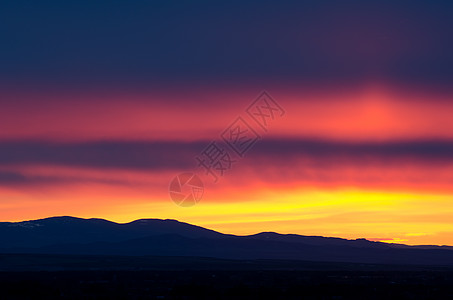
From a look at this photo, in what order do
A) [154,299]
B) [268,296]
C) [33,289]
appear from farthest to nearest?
[33,289] → [268,296] → [154,299]

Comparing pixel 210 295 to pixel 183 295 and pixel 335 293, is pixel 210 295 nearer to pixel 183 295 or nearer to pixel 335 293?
pixel 183 295

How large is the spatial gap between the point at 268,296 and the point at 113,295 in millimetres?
15384

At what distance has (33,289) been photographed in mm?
78938

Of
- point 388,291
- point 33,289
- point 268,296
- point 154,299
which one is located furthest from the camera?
point 388,291

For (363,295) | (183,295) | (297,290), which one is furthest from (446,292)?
(183,295)

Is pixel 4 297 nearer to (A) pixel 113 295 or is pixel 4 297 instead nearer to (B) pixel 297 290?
(A) pixel 113 295

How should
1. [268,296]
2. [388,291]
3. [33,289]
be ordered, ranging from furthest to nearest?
[388,291] < [33,289] < [268,296]

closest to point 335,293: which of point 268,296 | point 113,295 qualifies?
point 268,296

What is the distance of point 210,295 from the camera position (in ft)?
248

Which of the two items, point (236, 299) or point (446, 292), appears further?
point (446, 292)

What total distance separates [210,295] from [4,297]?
20.1 meters

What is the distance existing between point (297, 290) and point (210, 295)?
36.4 ft

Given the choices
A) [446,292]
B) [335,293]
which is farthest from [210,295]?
[446,292]

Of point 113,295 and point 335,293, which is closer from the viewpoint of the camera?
point 113,295
